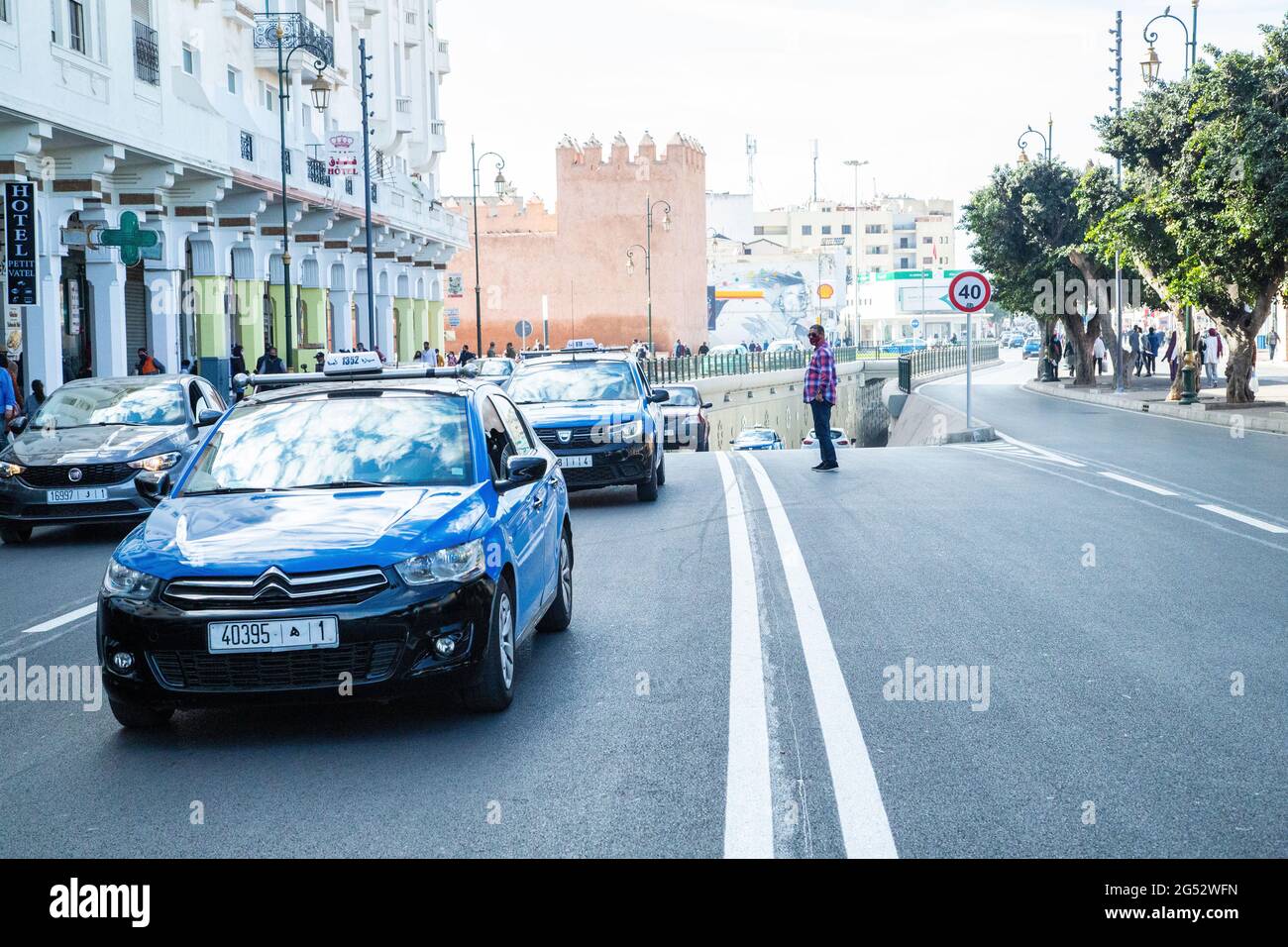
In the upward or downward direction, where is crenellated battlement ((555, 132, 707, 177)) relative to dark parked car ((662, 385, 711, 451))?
upward

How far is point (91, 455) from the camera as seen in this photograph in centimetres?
1474

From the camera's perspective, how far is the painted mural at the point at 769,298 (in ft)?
425

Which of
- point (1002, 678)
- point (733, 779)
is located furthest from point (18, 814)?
point (1002, 678)

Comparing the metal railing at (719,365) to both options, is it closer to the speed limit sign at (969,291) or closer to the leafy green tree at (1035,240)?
the leafy green tree at (1035,240)

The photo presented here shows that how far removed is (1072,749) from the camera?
6.03 meters

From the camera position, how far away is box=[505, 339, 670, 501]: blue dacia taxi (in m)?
16.2

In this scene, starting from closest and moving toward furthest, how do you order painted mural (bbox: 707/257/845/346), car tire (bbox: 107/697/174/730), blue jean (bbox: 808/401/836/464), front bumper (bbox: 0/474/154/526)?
car tire (bbox: 107/697/174/730) < front bumper (bbox: 0/474/154/526) < blue jean (bbox: 808/401/836/464) < painted mural (bbox: 707/257/845/346)

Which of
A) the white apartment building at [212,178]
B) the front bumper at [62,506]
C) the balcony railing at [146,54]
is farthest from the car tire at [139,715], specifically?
the balcony railing at [146,54]

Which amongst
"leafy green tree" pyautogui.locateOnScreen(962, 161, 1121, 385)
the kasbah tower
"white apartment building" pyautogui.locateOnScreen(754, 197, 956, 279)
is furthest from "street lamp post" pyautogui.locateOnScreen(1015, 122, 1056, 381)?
"white apartment building" pyautogui.locateOnScreen(754, 197, 956, 279)

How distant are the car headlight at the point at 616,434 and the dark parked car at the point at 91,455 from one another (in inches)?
152

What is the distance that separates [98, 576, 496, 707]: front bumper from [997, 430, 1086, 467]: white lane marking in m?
15.9

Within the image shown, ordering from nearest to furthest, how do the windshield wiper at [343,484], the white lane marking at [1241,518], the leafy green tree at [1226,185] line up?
1. the windshield wiper at [343,484]
2. the white lane marking at [1241,518]
3. the leafy green tree at [1226,185]

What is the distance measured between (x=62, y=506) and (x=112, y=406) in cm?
183

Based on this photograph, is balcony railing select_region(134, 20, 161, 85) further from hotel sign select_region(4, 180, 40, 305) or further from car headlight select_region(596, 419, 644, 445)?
car headlight select_region(596, 419, 644, 445)
